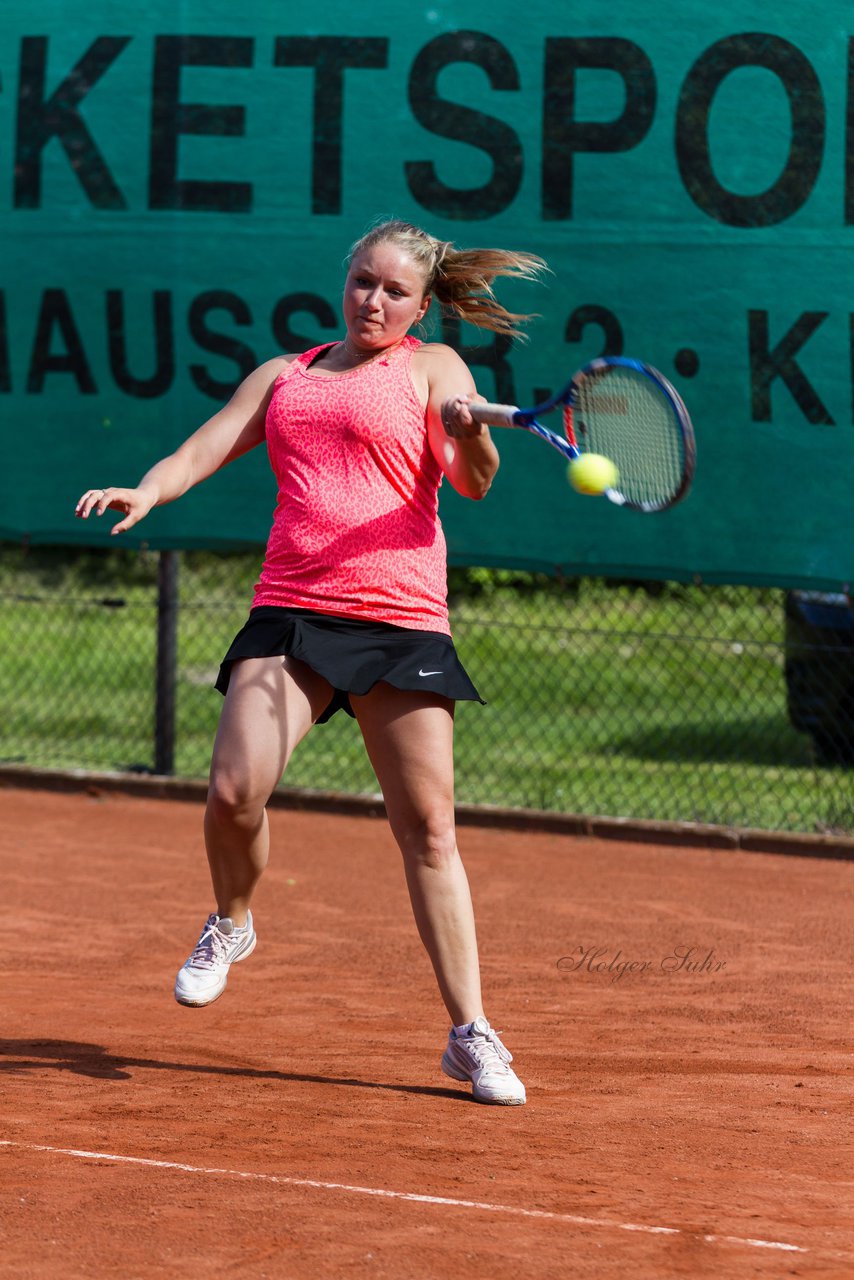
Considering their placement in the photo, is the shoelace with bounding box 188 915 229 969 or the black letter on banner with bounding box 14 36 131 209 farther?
the black letter on banner with bounding box 14 36 131 209

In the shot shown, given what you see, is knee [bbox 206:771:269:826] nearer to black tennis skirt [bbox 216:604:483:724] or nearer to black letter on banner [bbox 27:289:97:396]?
black tennis skirt [bbox 216:604:483:724]

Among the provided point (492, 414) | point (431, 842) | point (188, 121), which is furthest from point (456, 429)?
point (188, 121)

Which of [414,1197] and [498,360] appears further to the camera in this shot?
[498,360]

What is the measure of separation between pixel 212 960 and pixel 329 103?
170 inches

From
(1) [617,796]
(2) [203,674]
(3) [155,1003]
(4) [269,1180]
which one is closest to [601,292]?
(1) [617,796]

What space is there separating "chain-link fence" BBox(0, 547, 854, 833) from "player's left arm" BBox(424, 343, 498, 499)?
310cm

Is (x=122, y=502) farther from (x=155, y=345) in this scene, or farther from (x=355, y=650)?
(x=155, y=345)

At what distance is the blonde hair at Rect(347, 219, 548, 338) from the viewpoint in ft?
12.3

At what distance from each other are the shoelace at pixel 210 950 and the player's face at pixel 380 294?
133cm

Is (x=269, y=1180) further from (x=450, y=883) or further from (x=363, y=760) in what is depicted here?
(x=363, y=760)

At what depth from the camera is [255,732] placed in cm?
358

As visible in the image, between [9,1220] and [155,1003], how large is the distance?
1.71 meters

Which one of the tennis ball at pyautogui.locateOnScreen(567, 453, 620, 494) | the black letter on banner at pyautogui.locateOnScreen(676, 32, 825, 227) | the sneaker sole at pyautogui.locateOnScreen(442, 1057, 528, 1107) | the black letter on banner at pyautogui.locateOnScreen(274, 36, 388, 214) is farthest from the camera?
the black letter on banner at pyautogui.locateOnScreen(274, 36, 388, 214)

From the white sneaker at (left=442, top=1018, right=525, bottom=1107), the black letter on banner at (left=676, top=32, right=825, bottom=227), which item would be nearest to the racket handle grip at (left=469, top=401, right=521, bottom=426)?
the white sneaker at (left=442, top=1018, right=525, bottom=1107)
